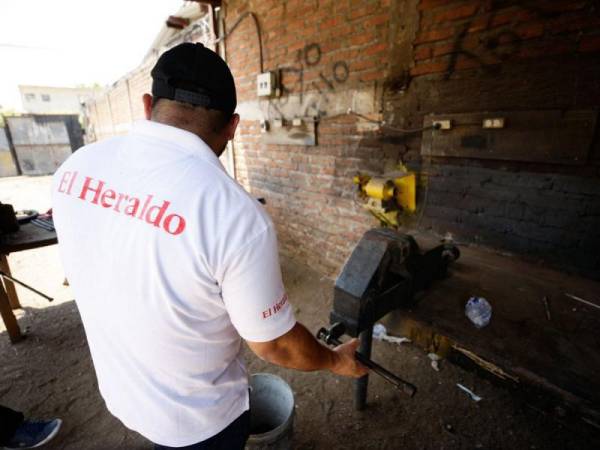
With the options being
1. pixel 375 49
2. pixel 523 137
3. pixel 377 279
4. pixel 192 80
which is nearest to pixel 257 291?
pixel 192 80

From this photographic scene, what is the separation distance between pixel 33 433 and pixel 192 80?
8.78 feet

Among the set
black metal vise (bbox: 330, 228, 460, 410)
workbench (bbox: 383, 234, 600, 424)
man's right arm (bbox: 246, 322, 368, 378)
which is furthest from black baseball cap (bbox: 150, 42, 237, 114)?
workbench (bbox: 383, 234, 600, 424)

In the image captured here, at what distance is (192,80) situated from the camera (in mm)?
1044

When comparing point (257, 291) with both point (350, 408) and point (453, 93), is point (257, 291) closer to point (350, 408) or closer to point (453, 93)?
point (350, 408)

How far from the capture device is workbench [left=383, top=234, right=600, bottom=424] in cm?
123

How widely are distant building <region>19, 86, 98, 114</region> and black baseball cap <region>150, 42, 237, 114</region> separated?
112ft

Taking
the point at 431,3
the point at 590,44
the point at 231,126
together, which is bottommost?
the point at 231,126

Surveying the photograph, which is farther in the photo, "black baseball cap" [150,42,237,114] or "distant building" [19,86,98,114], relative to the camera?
"distant building" [19,86,98,114]

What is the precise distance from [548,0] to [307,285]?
3405mm

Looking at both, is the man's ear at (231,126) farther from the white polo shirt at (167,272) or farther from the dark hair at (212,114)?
the white polo shirt at (167,272)

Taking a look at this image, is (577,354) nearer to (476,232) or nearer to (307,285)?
(476,232)

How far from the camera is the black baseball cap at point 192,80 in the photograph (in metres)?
1.04

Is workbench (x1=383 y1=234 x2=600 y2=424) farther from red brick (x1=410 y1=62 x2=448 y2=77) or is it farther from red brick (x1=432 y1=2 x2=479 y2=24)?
red brick (x1=432 y1=2 x2=479 y2=24)

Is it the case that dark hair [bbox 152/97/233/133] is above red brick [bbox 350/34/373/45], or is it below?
below
